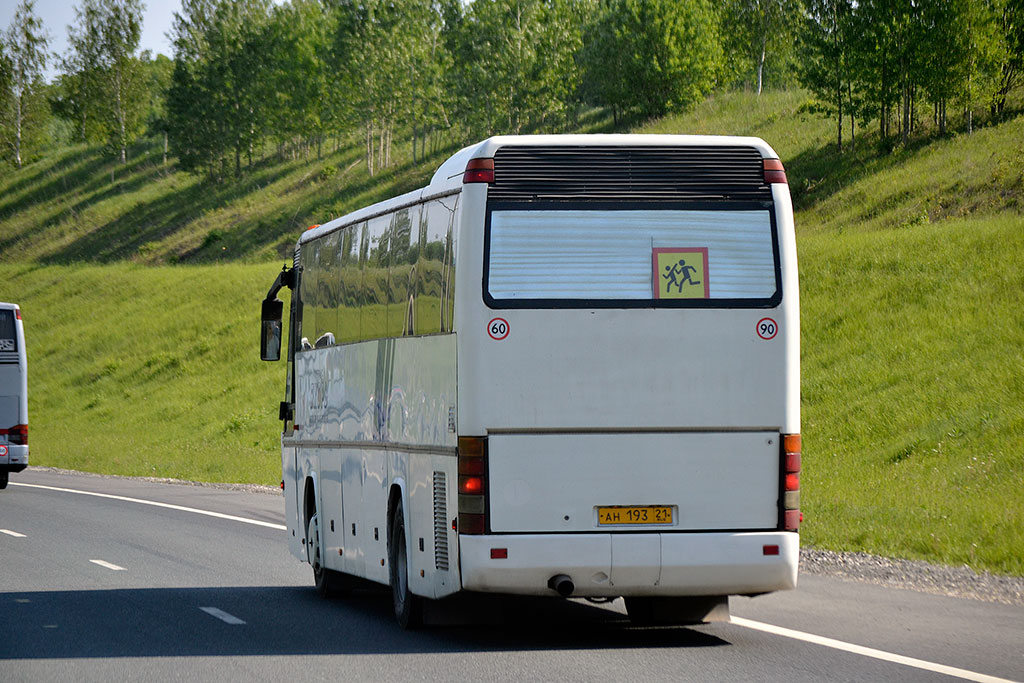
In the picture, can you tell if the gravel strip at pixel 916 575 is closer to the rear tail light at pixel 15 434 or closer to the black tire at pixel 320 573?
the black tire at pixel 320 573

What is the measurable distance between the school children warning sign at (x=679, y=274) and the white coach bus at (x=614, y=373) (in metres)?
0.01

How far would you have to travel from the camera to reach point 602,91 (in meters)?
92.6

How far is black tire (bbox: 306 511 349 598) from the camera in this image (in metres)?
14.0

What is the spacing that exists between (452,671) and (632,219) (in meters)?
3.27

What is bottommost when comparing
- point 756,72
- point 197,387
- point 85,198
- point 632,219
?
point 197,387

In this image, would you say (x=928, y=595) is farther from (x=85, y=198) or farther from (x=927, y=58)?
(x=85, y=198)

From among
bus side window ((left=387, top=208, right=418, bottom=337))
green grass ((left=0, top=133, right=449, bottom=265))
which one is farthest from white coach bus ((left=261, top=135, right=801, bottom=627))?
green grass ((left=0, top=133, right=449, bottom=265))

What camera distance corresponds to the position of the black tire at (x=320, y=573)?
13992mm

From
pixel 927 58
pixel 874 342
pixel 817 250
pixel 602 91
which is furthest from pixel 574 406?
pixel 602 91

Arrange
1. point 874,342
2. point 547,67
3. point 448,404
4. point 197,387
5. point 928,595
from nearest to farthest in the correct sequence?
point 448,404 < point 928,595 < point 874,342 < point 197,387 < point 547,67

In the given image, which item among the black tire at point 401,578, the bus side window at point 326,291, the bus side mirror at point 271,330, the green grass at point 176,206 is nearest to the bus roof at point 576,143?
the black tire at point 401,578

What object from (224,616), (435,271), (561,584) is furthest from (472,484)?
(224,616)

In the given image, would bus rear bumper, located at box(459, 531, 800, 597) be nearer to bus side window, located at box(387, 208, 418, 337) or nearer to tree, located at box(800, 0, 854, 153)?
bus side window, located at box(387, 208, 418, 337)

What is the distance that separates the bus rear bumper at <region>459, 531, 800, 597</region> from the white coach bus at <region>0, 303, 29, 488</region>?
2354 centimetres
